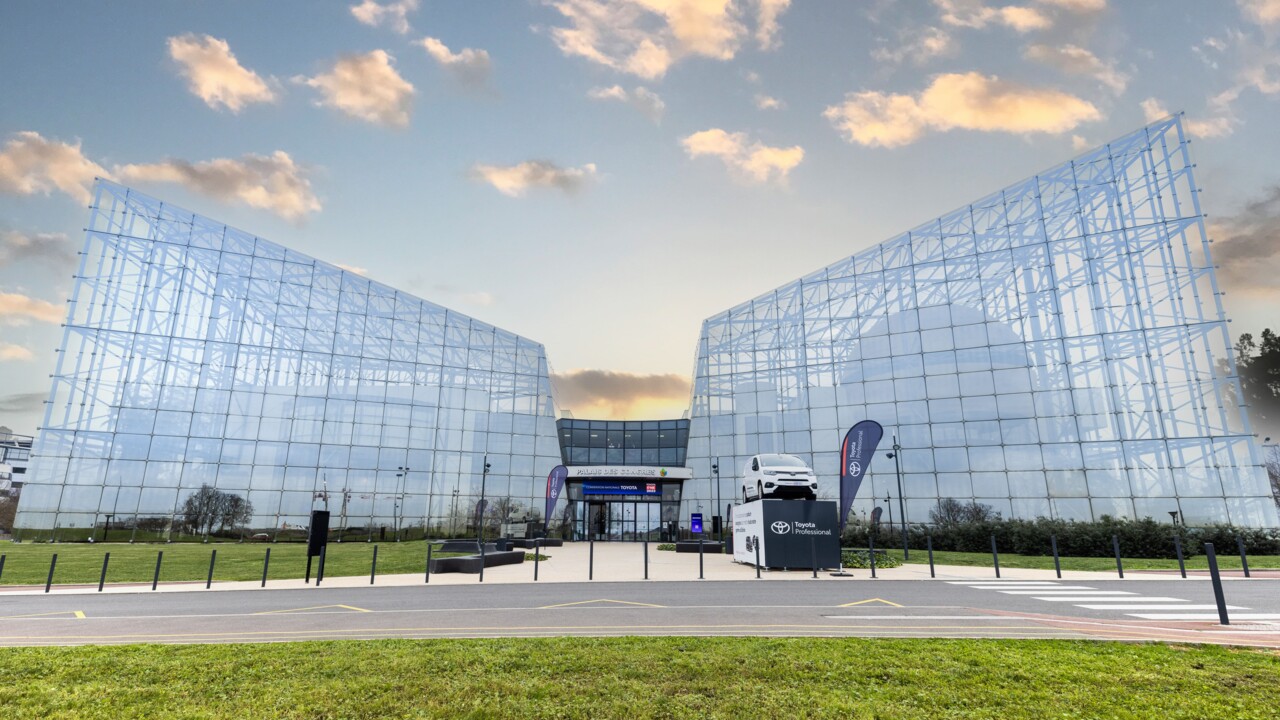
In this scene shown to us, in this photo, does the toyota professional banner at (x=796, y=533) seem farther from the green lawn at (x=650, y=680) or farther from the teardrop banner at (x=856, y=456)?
the green lawn at (x=650, y=680)

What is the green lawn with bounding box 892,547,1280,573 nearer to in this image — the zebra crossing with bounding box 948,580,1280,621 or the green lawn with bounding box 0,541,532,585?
the zebra crossing with bounding box 948,580,1280,621

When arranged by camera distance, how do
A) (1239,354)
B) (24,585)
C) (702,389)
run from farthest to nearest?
(1239,354)
(702,389)
(24,585)

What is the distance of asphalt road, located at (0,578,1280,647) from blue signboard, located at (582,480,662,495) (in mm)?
34934

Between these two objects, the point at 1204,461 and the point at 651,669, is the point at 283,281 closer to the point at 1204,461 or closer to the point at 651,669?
the point at 651,669

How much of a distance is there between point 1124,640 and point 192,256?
177 ft

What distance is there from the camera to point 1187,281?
33.0 metres

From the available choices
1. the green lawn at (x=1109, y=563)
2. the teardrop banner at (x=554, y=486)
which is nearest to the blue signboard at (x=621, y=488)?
the teardrop banner at (x=554, y=486)

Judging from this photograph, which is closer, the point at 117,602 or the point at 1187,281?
the point at 117,602

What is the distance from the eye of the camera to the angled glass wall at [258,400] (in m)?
39.2

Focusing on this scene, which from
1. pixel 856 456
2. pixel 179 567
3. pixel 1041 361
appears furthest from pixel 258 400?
pixel 1041 361

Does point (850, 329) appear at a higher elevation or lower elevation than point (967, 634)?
higher

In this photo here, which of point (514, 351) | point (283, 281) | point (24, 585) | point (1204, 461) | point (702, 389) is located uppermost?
point (283, 281)

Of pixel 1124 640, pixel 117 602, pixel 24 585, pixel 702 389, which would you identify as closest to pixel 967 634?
pixel 1124 640

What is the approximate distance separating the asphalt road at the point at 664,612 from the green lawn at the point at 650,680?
4.58 feet
